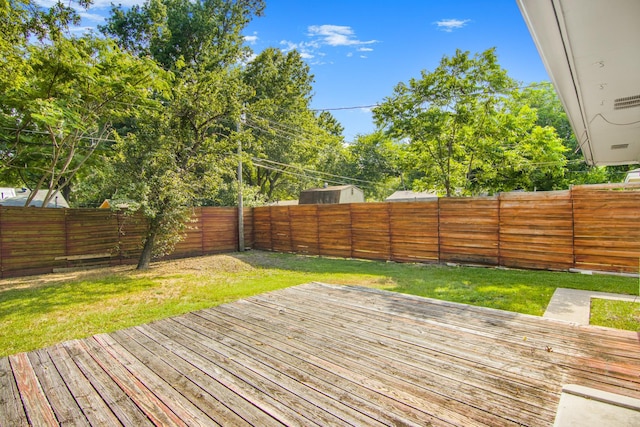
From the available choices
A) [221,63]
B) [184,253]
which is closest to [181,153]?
[184,253]

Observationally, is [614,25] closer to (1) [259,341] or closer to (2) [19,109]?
(1) [259,341]

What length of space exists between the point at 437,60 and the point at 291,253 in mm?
7587

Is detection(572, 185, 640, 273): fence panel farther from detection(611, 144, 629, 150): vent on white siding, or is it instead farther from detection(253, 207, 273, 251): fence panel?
detection(253, 207, 273, 251): fence panel

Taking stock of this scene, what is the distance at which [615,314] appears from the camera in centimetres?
389

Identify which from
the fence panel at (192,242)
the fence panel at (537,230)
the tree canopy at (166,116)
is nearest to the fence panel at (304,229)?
the tree canopy at (166,116)

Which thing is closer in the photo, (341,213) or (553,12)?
(553,12)

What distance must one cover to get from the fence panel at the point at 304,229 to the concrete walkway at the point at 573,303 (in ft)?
21.9

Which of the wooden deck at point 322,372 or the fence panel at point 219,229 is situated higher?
A: the fence panel at point 219,229

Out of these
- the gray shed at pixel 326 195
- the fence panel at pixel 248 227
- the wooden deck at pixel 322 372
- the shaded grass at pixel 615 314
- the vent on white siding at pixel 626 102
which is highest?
the vent on white siding at pixel 626 102

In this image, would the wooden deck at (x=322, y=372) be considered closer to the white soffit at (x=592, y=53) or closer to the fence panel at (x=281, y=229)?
the white soffit at (x=592, y=53)

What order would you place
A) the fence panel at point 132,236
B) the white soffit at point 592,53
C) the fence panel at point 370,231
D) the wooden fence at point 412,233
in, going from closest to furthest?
the white soffit at point 592,53 → the wooden fence at point 412,233 → the fence panel at point 370,231 → the fence panel at point 132,236

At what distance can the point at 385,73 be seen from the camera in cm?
1344

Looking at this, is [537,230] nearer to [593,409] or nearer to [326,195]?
[593,409]

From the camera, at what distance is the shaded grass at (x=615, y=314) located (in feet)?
11.6
